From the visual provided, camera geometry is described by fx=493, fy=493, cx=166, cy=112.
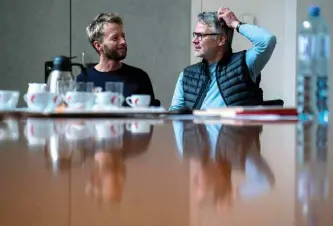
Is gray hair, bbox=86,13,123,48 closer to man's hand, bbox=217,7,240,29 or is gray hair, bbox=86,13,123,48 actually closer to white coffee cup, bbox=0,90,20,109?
man's hand, bbox=217,7,240,29

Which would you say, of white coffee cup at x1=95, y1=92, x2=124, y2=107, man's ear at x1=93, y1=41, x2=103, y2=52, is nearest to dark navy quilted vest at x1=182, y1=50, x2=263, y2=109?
man's ear at x1=93, y1=41, x2=103, y2=52

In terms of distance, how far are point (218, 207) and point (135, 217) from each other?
5 cm

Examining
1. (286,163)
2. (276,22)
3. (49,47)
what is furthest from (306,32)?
(49,47)

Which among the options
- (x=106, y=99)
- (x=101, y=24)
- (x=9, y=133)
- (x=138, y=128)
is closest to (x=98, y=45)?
(x=101, y=24)

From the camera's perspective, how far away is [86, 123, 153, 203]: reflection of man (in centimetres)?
29

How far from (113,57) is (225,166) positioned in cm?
240

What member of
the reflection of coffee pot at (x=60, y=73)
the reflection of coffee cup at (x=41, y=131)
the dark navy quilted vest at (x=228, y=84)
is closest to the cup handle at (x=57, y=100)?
the reflection of coffee pot at (x=60, y=73)

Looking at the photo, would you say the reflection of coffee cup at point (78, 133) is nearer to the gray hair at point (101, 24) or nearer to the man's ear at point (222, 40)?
the man's ear at point (222, 40)

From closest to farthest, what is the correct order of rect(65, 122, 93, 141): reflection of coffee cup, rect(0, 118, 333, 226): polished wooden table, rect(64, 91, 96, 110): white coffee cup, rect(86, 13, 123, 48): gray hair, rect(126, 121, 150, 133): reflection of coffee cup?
rect(0, 118, 333, 226): polished wooden table < rect(65, 122, 93, 141): reflection of coffee cup < rect(126, 121, 150, 133): reflection of coffee cup < rect(64, 91, 96, 110): white coffee cup < rect(86, 13, 123, 48): gray hair

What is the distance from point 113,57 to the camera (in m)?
2.75

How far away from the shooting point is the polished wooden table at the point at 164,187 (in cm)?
24

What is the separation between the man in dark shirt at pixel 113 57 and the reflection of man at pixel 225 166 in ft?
6.68

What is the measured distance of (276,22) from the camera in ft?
12.1

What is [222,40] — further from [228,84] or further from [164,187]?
[164,187]
